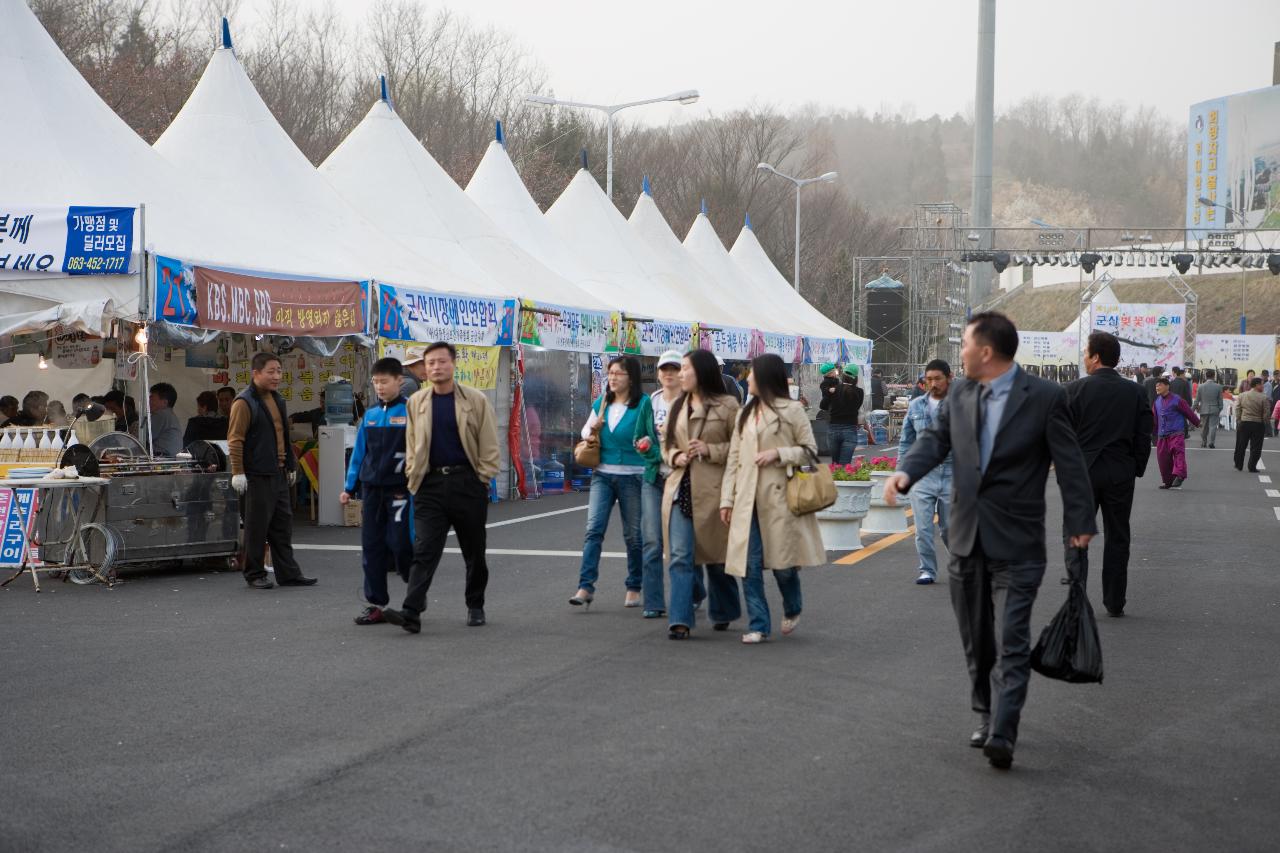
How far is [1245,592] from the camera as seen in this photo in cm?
1037

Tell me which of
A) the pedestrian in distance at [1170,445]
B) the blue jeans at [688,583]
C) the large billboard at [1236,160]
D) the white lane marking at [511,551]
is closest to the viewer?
the blue jeans at [688,583]

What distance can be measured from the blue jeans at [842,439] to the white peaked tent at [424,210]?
4.15 meters

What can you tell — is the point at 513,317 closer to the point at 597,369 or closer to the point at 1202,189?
the point at 597,369

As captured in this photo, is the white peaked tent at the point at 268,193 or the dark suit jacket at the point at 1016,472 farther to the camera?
the white peaked tent at the point at 268,193

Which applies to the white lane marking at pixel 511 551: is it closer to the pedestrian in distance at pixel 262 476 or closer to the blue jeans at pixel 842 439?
the pedestrian in distance at pixel 262 476

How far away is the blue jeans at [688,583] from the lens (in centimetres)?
823

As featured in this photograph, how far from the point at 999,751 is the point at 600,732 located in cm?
170

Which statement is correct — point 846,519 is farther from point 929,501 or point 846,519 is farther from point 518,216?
point 518,216

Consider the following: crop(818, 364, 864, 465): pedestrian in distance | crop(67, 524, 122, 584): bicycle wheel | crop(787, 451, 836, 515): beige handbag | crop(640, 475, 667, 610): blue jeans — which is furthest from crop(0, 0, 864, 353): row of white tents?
crop(787, 451, 836, 515): beige handbag

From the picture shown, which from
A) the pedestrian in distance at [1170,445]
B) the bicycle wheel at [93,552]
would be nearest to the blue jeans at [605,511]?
the bicycle wheel at [93,552]

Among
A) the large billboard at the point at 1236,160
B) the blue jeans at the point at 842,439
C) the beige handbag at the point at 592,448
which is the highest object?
the large billboard at the point at 1236,160

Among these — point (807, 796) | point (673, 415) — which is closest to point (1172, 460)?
point (673, 415)

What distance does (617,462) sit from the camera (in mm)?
9234

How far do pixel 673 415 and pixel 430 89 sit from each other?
46.0 m
